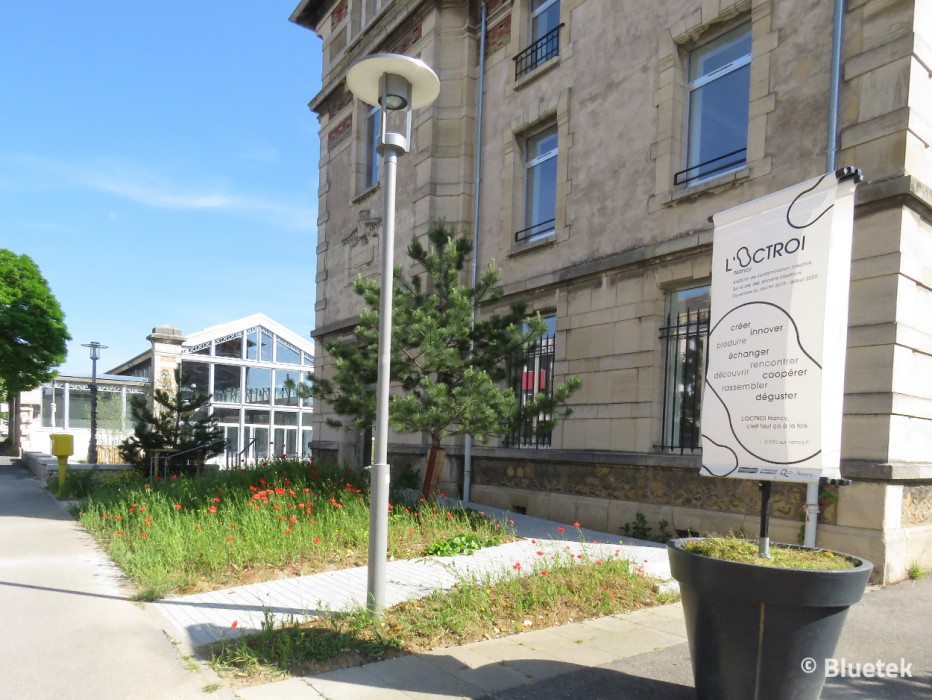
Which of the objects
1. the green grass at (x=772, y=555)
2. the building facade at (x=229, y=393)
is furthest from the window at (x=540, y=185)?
the building facade at (x=229, y=393)

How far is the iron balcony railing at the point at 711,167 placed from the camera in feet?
27.1

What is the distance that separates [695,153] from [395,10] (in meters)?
8.04

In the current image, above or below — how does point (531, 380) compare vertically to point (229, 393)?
above

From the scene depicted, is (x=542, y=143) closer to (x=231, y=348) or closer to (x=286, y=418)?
(x=231, y=348)

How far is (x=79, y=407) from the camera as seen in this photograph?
35.5m

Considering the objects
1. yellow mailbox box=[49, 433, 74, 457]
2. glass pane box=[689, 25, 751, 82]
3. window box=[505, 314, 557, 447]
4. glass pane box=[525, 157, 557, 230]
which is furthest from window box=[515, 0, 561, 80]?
yellow mailbox box=[49, 433, 74, 457]

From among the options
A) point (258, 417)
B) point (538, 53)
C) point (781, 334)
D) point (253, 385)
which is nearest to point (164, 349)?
point (253, 385)

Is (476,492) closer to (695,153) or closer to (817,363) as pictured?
(695,153)

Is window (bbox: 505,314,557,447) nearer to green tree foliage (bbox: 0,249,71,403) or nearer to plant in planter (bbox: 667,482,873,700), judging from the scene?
plant in planter (bbox: 667,482,873,700)

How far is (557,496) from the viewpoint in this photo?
973cm

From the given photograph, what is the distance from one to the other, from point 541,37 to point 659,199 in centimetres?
429

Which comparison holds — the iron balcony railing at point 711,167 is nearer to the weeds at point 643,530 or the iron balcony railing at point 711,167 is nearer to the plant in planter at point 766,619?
the weeds at point 643,530

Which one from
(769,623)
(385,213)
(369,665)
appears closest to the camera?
(769,623)

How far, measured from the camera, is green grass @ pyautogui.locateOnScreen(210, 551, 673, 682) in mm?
4152
